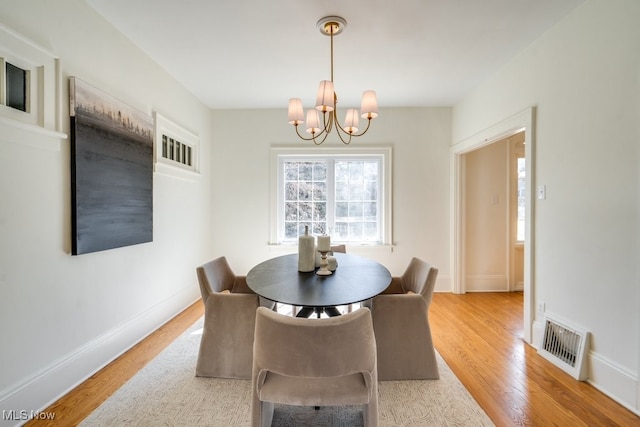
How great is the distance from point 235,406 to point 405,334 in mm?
1154

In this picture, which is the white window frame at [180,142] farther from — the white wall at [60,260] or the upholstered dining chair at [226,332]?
the upholstered dining chair at [226,332]

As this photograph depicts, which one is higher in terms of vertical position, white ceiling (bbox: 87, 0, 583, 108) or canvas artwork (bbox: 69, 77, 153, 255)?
white ceiling (bbox: 87, 0, 583, 108)

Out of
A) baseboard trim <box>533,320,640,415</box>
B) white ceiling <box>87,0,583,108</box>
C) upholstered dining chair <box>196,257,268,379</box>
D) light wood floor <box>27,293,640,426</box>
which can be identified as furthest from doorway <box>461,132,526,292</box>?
upholstered dining chair <box>196,257,268,379</box>

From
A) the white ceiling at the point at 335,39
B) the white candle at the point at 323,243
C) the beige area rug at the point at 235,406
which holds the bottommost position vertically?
the beige area rug at the point at 235,406

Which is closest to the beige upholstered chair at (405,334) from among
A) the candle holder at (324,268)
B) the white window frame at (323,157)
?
the candle holder at (324,268)

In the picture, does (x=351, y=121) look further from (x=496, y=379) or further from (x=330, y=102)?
(x=496, y=379)

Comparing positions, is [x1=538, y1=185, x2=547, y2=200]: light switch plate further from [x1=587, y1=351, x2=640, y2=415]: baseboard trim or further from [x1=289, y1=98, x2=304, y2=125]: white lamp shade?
[x1=289, y1=98, x2=304, y2=125]: white lamp shade

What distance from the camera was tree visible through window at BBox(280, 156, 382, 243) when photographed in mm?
4219

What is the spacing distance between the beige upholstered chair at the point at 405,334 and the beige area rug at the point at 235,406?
8cm

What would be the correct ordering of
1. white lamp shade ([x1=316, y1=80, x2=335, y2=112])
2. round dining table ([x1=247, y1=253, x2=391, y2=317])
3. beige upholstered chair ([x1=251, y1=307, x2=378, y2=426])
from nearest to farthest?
beige upholstered chair ([x1=251, y1=307, x2=378, y2=426]) < round dining table ([x1=247, y1=253, x2=391, y2=317]) < white lamp shade ([x1=316, y1=80, x2=335, y2=112])

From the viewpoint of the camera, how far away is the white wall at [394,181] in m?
4.09

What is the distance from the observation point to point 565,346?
2.15 m

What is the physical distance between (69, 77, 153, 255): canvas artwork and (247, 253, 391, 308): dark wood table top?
1.16 meters

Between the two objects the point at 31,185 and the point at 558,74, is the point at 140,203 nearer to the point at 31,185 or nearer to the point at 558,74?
the point at 31,185
